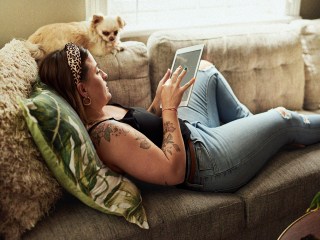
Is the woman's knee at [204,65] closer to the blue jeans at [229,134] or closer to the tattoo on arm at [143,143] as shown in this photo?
the blue jeans at [229,134]

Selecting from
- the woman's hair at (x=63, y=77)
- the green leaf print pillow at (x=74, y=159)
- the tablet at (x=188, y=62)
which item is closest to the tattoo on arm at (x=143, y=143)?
the green leaf print pillow at (x=74, y=159)

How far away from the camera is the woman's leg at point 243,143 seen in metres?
1.75

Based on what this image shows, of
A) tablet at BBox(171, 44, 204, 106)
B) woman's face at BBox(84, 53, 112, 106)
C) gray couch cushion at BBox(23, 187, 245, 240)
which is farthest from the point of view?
tablet at BBox(171, 44, 204, 106)

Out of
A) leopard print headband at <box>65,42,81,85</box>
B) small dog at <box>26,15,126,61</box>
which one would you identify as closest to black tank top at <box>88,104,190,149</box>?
leopard print headband at <box>65,42,81,85</box>

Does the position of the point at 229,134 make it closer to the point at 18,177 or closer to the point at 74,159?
the point at 74,159

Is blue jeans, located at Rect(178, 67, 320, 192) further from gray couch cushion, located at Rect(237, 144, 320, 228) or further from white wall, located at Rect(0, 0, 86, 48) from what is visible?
white wall, located at Rect(0, 0, 86, 48)

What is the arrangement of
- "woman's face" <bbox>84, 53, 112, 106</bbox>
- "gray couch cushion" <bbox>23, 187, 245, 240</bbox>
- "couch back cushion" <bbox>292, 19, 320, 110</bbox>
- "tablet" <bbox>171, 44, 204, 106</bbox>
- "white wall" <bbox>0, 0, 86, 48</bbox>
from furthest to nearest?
1. "couch back cushion" <bbox>292, 19, 320, 110</bbox>
2. "white wall" <bbox>0, 0, 86, 48</bbox>
3. "tablet" <bbox>171, 44, 204, 106</bbox>
4. "woman's face" <bbox>84, 53, 112, 106</bbox>
5. "gray couch cushion" <bbox>23, 187, 245, 240</bbox>

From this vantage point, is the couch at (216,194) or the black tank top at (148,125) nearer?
the couch at (216,194)

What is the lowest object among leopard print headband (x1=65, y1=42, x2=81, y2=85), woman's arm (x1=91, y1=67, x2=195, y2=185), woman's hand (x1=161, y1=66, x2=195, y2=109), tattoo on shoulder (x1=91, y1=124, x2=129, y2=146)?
woman's arm (x1=91, y1=67, x2=195, y2=185)

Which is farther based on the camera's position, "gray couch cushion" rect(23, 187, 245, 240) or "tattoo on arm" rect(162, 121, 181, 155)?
"tattoo on arm" rect(162, 121, 181, 155)

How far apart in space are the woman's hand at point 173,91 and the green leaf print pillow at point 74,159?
35cm

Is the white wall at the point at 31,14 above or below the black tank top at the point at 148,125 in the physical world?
above

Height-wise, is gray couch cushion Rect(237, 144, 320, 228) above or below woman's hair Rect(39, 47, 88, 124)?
below

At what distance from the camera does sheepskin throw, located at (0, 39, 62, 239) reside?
52.1 inches
